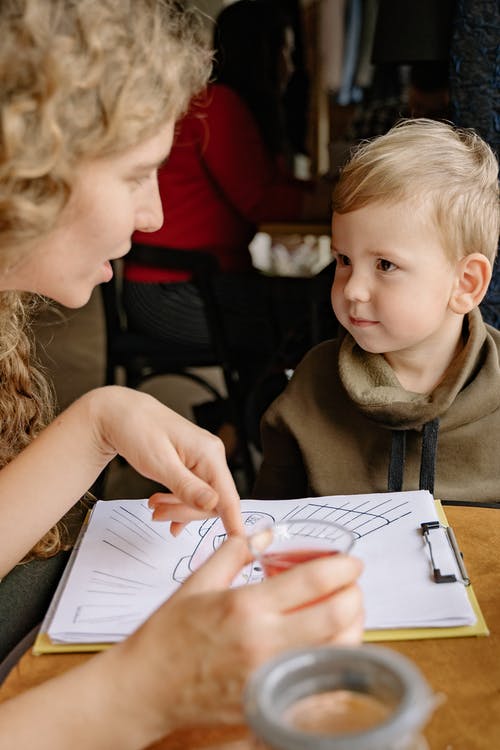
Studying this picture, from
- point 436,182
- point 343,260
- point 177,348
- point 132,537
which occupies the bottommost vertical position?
point 177,348

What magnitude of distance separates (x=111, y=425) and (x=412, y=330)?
542mm

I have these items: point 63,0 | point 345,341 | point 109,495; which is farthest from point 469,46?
point 109,495

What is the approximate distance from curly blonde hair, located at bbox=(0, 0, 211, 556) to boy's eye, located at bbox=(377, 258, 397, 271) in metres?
0.44

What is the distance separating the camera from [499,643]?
78cm

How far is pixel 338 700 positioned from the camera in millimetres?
440

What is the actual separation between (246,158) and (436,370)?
1.68 meters

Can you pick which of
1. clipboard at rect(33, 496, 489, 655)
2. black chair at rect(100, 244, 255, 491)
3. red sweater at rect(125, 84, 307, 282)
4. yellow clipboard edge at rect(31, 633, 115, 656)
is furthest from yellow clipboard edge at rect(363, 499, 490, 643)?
red sweater at rect(125, 84, 307, 282)

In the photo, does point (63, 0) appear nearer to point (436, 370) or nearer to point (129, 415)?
Answer: point (129, 415)

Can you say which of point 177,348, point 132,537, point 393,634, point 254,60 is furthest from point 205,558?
point 254,60

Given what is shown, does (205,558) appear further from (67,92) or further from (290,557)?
(67,92)

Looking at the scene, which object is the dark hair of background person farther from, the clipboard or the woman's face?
the clipboard

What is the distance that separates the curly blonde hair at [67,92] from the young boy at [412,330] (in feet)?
1.37

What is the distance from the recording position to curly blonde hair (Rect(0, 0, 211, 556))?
77 cm

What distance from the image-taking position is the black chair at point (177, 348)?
2617 millimetres
